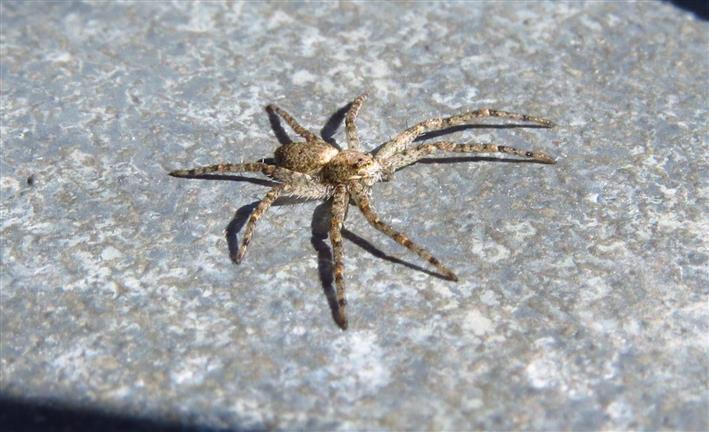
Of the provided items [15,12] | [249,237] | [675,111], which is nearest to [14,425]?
[249,237]

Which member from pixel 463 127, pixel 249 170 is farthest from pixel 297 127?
pixel 463 127

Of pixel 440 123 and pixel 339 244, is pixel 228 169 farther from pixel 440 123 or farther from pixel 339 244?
pixel 440 123

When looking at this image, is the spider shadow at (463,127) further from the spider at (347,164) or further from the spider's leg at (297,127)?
the spider's leg at (297,127)

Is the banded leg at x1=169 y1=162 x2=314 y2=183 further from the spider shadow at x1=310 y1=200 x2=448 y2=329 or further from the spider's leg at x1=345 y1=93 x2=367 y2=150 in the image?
the spider's leg at x1=345 y1=93 x2=367 y2=150

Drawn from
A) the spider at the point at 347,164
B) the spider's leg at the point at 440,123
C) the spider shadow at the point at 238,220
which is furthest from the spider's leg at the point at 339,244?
the spider's leg at the point at 440,123

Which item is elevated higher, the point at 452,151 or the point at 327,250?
the point at 452,151

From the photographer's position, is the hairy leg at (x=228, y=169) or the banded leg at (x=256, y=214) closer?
the banded leg at (x=256, y=214)

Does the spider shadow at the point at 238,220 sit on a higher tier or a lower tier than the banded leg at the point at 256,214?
lower

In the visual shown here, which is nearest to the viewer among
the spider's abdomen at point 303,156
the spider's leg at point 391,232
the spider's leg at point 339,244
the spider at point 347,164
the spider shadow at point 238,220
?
the spider's leg at point 339,244
